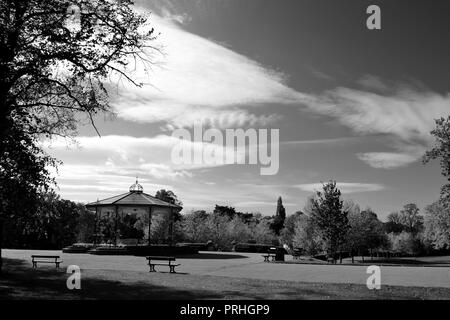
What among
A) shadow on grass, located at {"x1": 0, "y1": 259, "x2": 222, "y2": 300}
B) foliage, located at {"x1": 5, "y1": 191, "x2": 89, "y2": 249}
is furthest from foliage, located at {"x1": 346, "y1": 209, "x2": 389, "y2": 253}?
shadow on grass, located at {"x1": 0, "y1": 259, "x2": 222, "y2": 300}

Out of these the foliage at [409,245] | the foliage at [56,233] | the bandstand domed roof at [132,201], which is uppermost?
the bandstand domed roof at [132,201]

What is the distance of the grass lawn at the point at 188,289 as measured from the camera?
1259cm

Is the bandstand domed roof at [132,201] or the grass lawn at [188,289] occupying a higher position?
the bandstand domed roof at [132,201]

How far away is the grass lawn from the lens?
1259cm

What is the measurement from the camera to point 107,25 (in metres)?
15.8

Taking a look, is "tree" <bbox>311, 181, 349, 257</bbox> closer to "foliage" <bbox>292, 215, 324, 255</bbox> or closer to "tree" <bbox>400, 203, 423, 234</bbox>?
"foliage" <bbox>292, 215, 324, 255</bbox>

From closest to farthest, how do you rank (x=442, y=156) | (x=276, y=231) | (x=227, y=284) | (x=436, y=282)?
(x=227, y=284) → (x=436, y=282) → (x=442, y=156) → (x=276, y=231)

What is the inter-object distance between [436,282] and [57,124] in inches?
665

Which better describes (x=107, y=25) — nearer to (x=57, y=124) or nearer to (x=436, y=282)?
(x=57, y=124)

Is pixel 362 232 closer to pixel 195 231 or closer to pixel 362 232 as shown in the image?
pixel 362 232

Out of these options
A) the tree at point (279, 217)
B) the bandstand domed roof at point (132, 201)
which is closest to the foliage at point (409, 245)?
the tree at point (279, 217)

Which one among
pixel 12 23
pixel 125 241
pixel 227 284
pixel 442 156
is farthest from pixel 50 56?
pixel 125 241

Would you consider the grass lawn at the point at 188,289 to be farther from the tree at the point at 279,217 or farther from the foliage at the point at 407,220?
the foliage at the point at 407,220
